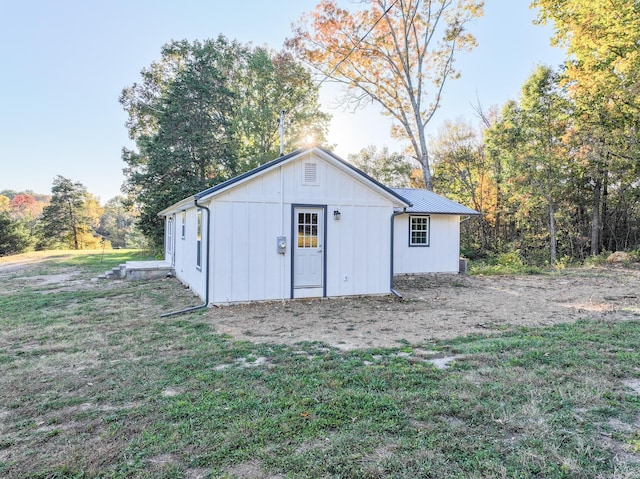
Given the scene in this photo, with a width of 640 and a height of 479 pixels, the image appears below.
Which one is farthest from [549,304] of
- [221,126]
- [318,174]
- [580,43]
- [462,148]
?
[221,126]

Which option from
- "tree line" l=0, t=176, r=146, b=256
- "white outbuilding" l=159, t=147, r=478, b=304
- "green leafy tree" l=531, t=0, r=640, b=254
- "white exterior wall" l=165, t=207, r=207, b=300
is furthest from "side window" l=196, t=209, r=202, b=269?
"tree line" l=0, t=176, r=146, b=256

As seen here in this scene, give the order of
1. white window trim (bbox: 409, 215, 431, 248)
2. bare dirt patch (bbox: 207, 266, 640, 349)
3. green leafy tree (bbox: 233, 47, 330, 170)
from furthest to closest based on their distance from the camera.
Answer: green leafy tree (bbox: 233, 47, 330, 170)
white window trim (bbox: 409, 215, 431, 248)
bare dirt patch (bbox: 207, 266, 640, 349)

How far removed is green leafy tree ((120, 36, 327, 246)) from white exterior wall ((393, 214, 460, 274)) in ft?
33.5

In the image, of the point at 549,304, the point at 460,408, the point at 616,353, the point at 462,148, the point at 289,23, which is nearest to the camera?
the point at 460,408

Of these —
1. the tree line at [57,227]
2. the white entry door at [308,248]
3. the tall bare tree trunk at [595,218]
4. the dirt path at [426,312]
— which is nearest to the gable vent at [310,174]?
the white entry door at [308,248]

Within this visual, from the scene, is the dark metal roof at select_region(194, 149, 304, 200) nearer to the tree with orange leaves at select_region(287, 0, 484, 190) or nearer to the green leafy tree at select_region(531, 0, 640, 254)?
the tree with orange leaves at select_region(287, 0, 484, 190)

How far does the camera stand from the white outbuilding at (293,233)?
7344mm

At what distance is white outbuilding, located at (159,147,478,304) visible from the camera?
734 cm

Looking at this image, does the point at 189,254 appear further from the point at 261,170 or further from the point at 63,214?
the point at 63,214

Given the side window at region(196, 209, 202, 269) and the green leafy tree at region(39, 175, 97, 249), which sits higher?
the green leafy tree at region(39, 175, 97, 249)

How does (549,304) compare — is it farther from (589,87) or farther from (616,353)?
(589,87)

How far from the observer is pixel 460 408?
9.71ft

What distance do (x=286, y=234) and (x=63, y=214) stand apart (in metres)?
31.2

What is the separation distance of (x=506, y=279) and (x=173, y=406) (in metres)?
11.3
